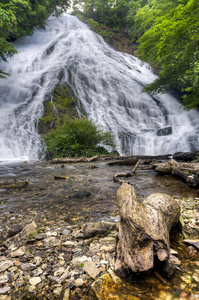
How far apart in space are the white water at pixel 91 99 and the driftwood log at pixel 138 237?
31.1ft

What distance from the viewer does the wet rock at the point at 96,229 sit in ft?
5.93

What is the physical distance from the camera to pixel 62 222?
217cm

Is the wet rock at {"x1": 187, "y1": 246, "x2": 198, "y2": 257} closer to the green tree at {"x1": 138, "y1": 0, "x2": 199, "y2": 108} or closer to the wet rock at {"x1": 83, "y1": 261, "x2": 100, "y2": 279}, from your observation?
the wet rock at {"x1": 83, "y1": 261, "x2": 100, "y2": 279}

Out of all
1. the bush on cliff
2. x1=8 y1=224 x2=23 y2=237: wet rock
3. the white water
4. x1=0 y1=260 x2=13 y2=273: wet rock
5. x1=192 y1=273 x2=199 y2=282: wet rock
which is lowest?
x1=192 y1=273 x2=199 y2=282: wet rock

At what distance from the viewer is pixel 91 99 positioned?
17.1 metres

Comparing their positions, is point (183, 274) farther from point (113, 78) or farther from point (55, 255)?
point (113, 78)

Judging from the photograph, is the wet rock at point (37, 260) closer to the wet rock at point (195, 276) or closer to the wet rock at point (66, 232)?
the wet rock at point (66, 232)

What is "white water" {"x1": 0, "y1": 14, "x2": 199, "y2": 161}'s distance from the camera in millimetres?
13250

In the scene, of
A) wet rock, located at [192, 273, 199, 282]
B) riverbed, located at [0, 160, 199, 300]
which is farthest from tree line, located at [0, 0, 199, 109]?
wet rock, located at [192, 273, 199, 282]

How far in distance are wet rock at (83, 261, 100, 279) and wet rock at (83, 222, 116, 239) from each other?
1.32 feet

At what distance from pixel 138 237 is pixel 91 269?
1.50 ft

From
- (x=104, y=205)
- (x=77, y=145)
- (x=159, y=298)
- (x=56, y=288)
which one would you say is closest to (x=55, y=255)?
(x=56, y=288)

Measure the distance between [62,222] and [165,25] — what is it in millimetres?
10158

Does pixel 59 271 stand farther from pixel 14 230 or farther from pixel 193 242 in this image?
pixel 193 242
